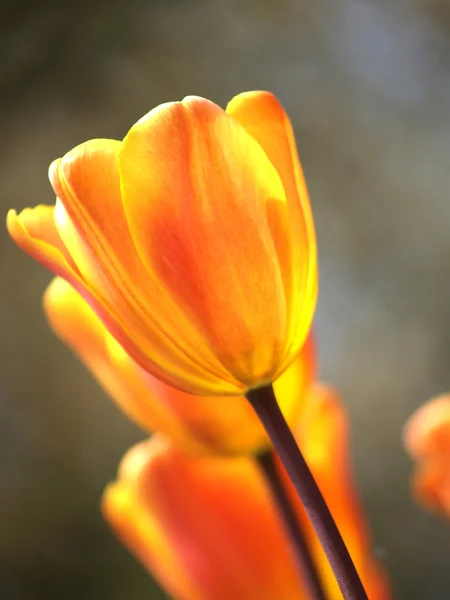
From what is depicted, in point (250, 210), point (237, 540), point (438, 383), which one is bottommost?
point (438, 383)

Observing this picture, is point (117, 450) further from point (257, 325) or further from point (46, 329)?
point (257, 325)

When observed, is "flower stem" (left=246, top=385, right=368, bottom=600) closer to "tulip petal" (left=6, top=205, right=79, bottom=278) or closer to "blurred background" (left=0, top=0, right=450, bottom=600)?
"tulip petal" (left=6, top=205, right=79, bottom=278)

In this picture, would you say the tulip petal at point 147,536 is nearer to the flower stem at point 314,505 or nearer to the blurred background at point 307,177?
the flower stem at point 314,505

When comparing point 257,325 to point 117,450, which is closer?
point 257,325

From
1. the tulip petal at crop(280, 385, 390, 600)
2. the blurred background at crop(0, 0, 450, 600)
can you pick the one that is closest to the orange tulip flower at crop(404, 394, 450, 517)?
the tulip petal at crop(280, 385, 390, 600)

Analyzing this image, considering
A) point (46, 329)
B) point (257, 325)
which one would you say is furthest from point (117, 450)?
point (257, 325)

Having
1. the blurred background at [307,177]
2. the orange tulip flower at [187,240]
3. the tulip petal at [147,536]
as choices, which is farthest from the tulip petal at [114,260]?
the blurred background at [307,177]

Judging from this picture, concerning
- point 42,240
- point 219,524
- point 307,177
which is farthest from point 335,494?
point 307,177
